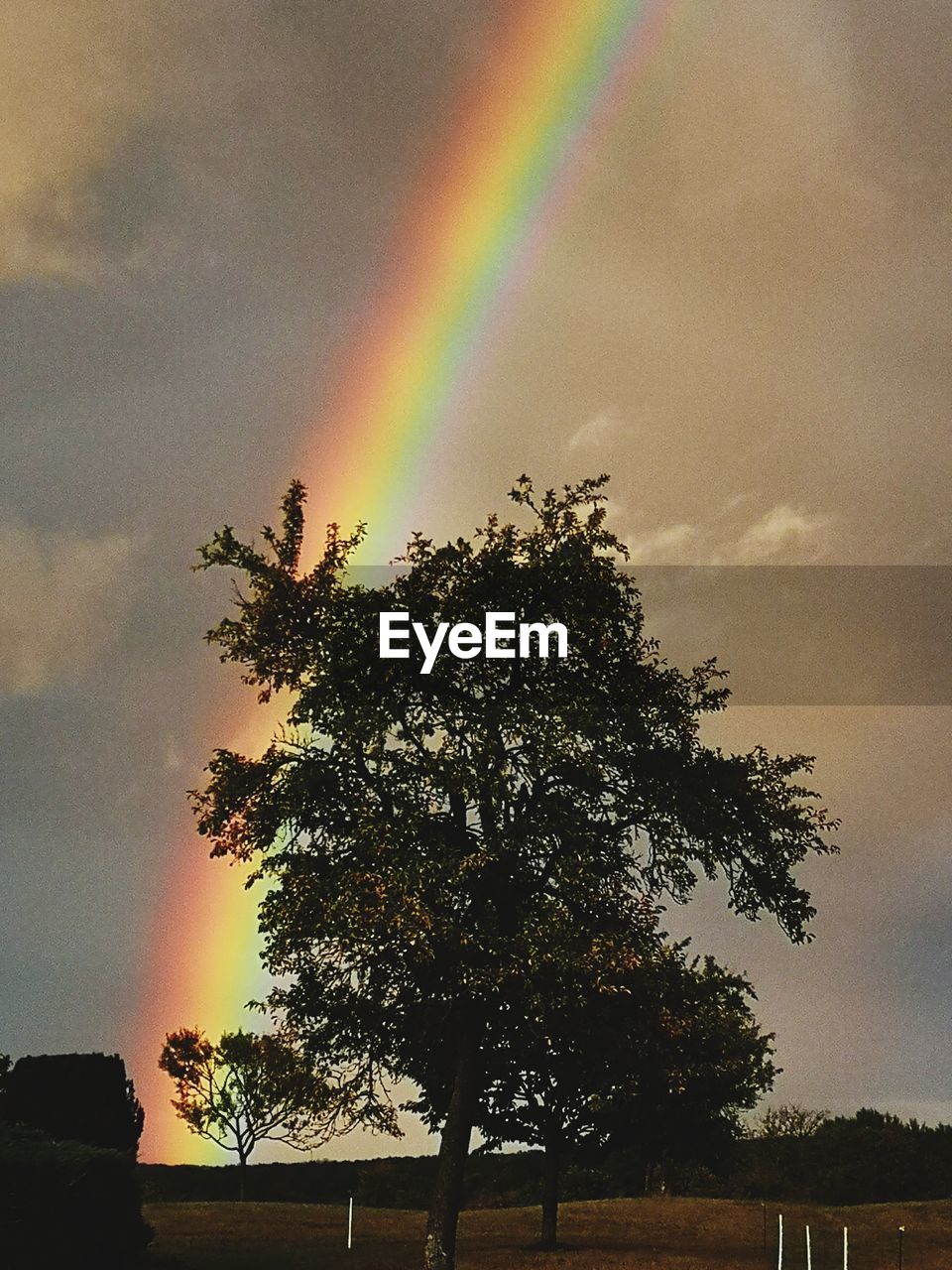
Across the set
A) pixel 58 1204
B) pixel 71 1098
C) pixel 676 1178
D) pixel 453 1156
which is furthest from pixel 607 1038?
pixel 676 1178

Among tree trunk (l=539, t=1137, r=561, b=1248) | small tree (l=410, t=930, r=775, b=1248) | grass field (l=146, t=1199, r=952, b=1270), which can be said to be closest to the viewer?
small tree (l=410, t=930, r=775, b=1248)

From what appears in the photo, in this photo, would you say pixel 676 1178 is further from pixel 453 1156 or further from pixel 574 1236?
pixel 453 1156

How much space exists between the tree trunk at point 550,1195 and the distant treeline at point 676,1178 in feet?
66.3

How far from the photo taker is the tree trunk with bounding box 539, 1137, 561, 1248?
140ft

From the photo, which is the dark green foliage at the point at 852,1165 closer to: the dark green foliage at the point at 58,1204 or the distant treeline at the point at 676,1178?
the distant treeline at the point at 676,1178

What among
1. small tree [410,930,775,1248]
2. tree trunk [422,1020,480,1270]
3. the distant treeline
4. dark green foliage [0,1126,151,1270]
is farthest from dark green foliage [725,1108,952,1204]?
dark green foliage [0,1126,151,1270]

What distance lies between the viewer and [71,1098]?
91.1 ft

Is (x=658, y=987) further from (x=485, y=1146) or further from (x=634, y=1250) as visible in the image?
(x=485, y=1146)

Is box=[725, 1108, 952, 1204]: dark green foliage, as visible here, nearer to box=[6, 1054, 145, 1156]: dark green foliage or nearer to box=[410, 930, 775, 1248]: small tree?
box=[410, 930, 775, 1248]: small tree

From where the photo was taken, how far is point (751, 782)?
35.0 metres

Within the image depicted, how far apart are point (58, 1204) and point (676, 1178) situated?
52.8 m

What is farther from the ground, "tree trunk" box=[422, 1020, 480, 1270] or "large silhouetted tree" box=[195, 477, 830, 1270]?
"large silhouetted tree" box=[195, 477, 830, 1270]

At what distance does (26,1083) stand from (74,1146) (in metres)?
7.81

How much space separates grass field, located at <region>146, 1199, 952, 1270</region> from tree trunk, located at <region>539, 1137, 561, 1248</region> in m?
0.59
